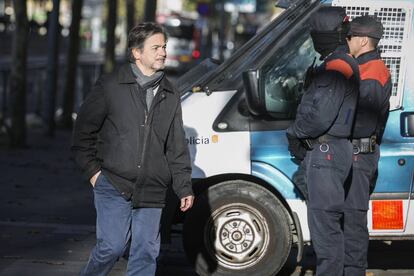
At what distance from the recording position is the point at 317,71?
6.41 metres

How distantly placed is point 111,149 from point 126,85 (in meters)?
0.37

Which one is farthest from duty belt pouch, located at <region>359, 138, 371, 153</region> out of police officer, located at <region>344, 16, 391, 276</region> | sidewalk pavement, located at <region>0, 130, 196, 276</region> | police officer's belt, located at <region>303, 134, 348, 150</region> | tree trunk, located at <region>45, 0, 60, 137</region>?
tree trunk, located at <region>45, 0, 60, 137</region>

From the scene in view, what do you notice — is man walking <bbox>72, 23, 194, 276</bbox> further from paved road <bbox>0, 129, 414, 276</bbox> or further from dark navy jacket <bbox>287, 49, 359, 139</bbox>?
paved road <bbox>0, 129, 414, 276</bbox>

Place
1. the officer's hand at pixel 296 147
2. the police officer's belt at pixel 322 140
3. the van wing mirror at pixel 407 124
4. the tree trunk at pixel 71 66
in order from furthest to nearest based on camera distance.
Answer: the tree trunk at pixel 71 66 → the van wing mirror at pixel 407 124 → the officer's hand at pixel 296 147 → the police officer's belt at pixel 322 140

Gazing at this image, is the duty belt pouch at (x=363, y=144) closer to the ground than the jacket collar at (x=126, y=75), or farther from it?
closer to the ground

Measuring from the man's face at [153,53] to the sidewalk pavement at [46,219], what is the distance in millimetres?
2431

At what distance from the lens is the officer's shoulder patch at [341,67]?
6316 mm

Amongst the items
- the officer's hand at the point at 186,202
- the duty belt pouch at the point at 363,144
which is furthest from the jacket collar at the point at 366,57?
the officer's hand at the point at 186,202

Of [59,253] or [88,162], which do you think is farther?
[59,253]

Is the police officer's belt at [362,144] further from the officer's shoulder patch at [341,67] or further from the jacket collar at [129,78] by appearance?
the jacket collar at [129,78]

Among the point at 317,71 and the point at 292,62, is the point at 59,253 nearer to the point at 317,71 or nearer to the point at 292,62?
the point at 292,62

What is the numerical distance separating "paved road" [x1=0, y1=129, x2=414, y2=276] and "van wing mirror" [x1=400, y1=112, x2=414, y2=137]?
1312mm

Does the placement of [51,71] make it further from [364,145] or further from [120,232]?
[120,232]

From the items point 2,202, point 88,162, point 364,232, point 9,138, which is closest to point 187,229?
point 364,232
